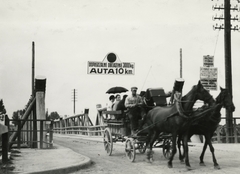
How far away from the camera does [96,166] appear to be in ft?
35.6

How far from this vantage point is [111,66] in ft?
58.4

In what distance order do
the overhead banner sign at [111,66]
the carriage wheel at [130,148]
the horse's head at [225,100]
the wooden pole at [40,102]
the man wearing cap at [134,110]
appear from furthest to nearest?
the overhead banner sign at [111,66] < the wooden pole at [40,102] < the man wearing cap at [134,110] < the carriage wheel at [130,148] < the horse's head at [225,100]

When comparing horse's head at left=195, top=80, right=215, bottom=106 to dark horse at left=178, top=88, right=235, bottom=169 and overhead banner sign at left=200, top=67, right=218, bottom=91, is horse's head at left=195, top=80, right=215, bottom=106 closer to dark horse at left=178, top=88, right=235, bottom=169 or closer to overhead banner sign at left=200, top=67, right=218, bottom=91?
dark horse at left=178, top=88, right=235, bottom=169

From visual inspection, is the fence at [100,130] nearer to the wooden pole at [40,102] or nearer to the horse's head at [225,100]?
the wooden pole at [40,102]

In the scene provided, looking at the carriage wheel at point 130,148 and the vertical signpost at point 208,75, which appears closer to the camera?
the carriage wheel at point 130,148

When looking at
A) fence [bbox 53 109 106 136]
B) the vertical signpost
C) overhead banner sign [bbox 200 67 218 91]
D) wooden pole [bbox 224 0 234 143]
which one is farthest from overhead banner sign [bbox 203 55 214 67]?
fence [bbox 53 109 106 136]

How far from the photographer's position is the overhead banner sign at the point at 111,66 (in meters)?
17.6

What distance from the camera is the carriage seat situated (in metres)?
13.0

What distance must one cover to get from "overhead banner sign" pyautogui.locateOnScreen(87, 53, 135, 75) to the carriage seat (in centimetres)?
453

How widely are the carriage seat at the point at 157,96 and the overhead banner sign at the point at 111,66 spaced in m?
4.53

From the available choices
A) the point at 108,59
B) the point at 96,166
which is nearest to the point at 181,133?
the point at 96,166

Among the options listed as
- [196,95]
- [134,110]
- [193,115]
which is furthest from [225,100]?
[134,110]

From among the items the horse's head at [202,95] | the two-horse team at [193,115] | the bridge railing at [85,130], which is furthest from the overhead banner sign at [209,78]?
the horse's head at [202,95]

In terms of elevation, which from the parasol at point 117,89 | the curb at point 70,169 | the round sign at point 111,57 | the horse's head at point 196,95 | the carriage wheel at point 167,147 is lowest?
the curb at point 70,169
